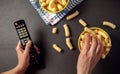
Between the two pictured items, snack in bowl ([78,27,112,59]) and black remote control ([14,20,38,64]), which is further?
black remote control ([14,20,38,64])

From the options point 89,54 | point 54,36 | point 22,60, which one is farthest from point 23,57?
point 89,54

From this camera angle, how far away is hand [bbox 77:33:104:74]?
2.78 feet

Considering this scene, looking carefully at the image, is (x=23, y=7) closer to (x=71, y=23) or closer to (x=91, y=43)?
(x=71, y=23)

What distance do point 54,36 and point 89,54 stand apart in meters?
0.19

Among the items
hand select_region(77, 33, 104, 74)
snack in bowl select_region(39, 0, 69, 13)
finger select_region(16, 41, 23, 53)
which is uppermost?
snack in bowl select_region(39, 0, 69, 13)

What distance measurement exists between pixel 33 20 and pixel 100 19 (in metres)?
0.25

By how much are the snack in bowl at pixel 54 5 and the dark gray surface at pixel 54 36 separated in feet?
0.15

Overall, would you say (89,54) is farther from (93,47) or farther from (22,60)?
(22,60)

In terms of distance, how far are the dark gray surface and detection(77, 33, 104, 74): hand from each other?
0.07 meters

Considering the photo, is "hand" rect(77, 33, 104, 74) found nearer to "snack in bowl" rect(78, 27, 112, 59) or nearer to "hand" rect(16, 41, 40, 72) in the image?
"snack in bowl" rect(78, 27, 112, 59)

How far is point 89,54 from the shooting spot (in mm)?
855

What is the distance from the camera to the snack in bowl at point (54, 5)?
961 millimetres

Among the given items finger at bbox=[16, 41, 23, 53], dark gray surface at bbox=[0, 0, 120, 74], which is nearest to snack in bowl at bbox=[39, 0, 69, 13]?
dark gray surface at bbox=[0, 0, 120, 74]

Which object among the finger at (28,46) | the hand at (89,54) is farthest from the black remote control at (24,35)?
the hand at (89,54)
